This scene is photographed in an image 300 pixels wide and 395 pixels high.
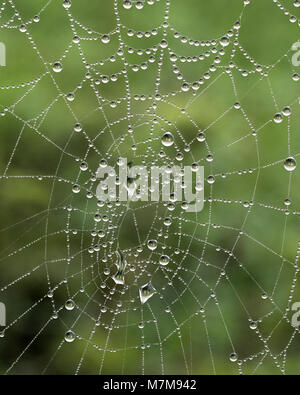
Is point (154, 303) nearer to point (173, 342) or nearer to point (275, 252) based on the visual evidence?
point (173, 342)

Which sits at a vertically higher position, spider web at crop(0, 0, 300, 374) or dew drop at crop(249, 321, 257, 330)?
Result: spider web at crop(0, 0, 300, 374)

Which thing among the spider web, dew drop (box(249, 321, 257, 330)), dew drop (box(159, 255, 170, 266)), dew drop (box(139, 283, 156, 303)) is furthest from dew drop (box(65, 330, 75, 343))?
dew drop (box(249, 321, 257, 330))

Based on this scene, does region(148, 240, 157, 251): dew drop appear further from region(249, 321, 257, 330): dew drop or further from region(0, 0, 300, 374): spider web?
region(249, 321, 257, 330): dew drop

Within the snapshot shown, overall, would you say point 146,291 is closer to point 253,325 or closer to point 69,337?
point 69,337

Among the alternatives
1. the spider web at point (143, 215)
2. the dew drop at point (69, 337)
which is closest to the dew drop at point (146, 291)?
the spider web at point (143, 215)

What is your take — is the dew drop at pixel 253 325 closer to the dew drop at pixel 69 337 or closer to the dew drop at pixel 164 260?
the dew drop at pixel 164 260

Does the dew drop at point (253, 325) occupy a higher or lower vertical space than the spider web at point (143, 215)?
lower

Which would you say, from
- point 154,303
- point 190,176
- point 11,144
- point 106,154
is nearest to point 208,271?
point 154,303

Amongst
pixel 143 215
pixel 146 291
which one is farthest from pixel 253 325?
pixel 143 215

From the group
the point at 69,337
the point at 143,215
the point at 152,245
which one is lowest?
the point at 69,337
